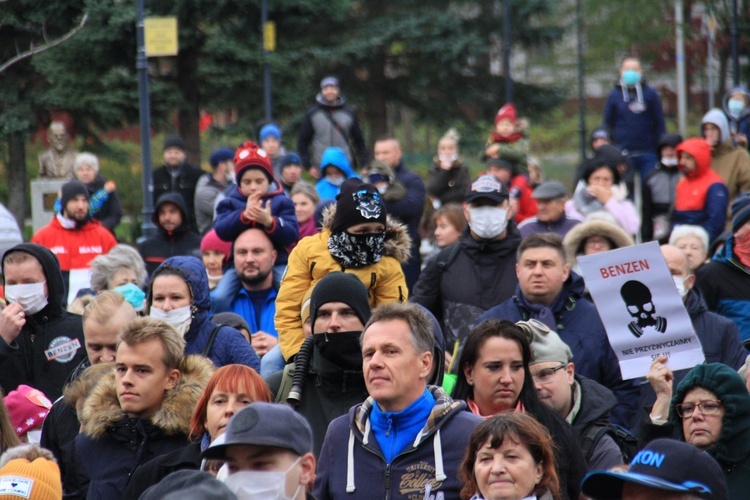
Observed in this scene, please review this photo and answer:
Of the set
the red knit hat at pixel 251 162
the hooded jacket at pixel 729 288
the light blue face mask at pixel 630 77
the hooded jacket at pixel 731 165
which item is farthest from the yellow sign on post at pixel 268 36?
the hooded jacket at pixel 729 288

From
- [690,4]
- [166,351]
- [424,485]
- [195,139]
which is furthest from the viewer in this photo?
[690,4]

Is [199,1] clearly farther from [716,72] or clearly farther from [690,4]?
[716,72]

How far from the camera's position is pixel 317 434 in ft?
20.1

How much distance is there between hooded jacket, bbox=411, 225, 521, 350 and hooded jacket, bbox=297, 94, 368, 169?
8020mm

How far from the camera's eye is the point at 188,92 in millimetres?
24656

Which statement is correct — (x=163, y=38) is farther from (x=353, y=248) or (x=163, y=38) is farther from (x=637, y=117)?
(x=353, y=248)

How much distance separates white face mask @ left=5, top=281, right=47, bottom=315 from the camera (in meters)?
8.01

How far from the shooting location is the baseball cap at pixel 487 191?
8773mm

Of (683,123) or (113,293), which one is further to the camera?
(683,123)

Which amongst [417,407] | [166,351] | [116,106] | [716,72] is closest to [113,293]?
[166,351]

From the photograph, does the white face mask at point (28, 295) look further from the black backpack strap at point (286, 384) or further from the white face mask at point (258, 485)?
the white face mask at point (258, 485)

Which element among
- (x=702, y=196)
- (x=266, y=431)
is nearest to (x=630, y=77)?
(x=702, y=196)

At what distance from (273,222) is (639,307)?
3.07 meters

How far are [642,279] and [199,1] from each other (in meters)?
17.6
